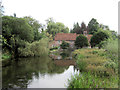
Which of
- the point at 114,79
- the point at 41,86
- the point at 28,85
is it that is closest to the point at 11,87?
the point at 28,85

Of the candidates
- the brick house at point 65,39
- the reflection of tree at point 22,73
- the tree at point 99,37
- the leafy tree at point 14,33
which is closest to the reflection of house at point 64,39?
the brick house at point 65,39

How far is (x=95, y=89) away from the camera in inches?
286

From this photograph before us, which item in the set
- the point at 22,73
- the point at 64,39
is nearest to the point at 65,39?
the point at 64,39

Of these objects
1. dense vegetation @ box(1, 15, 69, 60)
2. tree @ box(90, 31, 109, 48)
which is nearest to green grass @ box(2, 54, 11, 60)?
dense vegetation @ box(1, 15, 69, 60)

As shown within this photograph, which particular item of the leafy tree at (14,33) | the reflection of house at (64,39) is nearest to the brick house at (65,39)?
the reflection of house at (64,39)

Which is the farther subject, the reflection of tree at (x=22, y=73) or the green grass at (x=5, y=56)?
the green grass at (x=5, y=56)

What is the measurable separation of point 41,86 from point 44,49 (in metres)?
18.0

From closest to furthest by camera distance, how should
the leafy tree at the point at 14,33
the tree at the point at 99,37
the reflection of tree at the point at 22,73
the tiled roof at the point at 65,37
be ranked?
1. the reflection of tree at the point at 22,73
2. the leafy tree at the point at 14,33
3. the tree at the point at 99,37
4. the tiled roof at the point at 65,37

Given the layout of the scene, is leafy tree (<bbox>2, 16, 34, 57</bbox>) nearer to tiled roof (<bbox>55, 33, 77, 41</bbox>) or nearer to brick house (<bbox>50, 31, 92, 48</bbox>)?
brick house (<bbox>50, 31, 92, 48</bbox>)

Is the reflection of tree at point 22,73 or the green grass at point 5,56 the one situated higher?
the green grass at point 5,56

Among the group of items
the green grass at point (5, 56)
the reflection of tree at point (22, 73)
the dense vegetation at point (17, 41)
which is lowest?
the reflection of tree at point (22, 73)

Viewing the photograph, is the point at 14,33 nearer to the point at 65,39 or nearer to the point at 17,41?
the point at 17,41

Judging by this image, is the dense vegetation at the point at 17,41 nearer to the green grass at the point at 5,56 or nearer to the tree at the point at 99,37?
the green grass at the point at 5,56

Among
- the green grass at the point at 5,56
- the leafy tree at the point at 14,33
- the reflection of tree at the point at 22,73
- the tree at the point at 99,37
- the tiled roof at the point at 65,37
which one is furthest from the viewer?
the tiled roof at the point at 65,37
